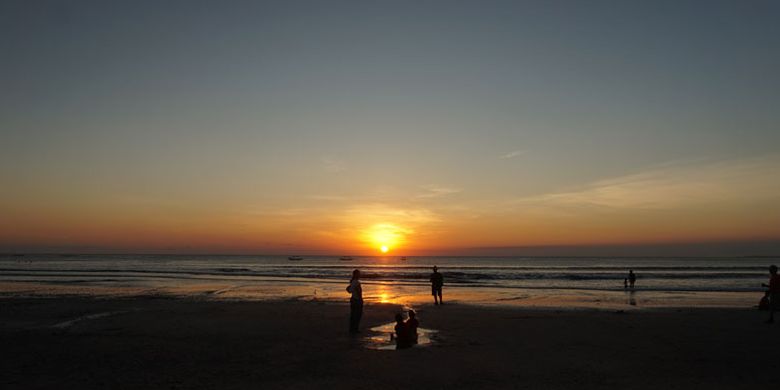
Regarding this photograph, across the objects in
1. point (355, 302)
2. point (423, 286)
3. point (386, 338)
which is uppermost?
point (355, 302)

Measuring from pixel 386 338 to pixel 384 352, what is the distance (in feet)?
7.82

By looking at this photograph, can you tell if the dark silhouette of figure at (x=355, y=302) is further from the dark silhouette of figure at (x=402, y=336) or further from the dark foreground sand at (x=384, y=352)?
the dark silhouette of figure at (x=402, y=336)

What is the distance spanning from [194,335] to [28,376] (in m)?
5.34

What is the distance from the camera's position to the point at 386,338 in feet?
47.9

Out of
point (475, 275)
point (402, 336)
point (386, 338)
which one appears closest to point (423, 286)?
point (475, 275)

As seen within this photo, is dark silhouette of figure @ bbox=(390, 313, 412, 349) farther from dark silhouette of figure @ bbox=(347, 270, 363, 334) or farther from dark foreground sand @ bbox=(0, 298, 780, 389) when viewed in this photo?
dark silhouette of figure @ bbox=(347, 270, 363, 334)

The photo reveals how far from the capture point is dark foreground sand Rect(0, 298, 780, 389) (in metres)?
9.70

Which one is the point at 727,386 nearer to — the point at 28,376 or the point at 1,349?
the point at 28,376

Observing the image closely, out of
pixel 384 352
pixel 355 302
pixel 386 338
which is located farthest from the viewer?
pixel 355 302

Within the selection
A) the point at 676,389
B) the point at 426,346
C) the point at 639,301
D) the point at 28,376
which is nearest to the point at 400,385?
the point at 426,346

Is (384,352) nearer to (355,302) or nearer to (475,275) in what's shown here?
(355,302)

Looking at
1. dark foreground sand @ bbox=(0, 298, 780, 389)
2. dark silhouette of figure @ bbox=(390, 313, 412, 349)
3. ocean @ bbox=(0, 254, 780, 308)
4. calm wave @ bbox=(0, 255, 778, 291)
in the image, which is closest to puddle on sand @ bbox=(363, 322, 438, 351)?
dark silhouette of figure @ bbox=(390, 313, 412, 349)

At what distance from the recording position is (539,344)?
1352 cm

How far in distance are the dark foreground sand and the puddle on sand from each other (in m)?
0.46
